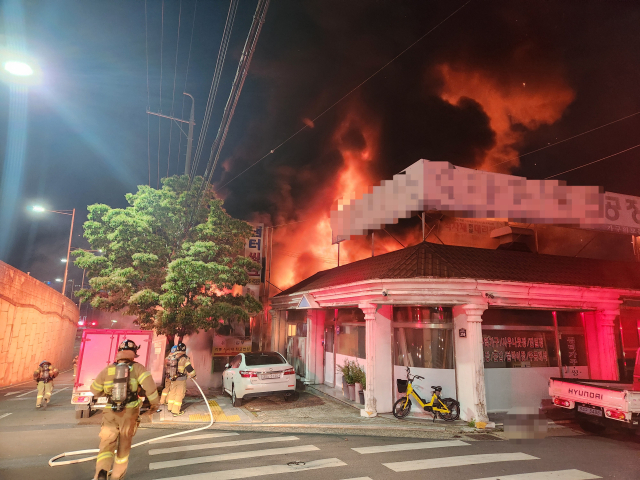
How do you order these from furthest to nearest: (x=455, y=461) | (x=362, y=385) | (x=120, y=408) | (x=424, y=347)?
1. (x=362, y=385)
2. (x=424, y=347)
3. (x=455, y=461)
4. (x=120, y=408)

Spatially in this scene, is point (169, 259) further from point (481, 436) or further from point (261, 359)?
point (481, 436)

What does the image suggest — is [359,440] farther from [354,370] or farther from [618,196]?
[618,196]

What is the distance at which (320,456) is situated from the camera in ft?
22.0

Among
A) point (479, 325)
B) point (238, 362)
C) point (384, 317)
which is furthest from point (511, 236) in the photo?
point (238, 362)

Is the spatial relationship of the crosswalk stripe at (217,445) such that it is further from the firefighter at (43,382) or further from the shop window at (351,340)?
the firefighter at (43,382)

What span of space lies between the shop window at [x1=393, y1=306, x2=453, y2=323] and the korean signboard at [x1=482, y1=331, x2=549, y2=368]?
127cm

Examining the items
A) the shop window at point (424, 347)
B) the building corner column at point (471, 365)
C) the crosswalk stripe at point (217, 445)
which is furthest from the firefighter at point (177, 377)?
the building corner column at point (471, 365)

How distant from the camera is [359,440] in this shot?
807 centimetres

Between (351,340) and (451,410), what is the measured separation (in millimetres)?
4383

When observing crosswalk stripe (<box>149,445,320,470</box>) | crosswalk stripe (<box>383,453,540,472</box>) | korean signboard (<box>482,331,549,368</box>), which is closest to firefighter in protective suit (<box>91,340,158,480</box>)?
crosswalk stripe (<box>149,445,320,470</box>)

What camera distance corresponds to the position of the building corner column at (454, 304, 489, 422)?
9508mm

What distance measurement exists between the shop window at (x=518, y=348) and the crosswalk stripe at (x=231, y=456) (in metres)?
6.13

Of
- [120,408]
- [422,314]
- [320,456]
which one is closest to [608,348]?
[422,314]

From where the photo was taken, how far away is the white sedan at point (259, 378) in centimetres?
1114
